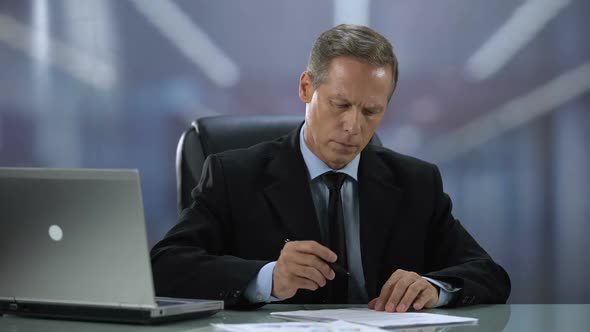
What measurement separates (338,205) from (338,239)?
0.09 m

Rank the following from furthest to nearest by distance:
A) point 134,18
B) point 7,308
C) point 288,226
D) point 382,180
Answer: point 134,18 < point 382,180 < point 288,226 < point 7,308

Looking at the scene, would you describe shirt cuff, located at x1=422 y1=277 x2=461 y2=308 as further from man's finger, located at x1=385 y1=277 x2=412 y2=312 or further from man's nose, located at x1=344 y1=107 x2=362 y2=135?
man's nose, located at x1=344 y1=107 x2=362 y2=135

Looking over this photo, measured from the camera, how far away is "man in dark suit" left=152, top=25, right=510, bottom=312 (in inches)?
85.1

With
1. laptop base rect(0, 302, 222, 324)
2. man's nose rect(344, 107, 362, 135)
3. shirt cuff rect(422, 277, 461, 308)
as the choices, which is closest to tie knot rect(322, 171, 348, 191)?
man's nose rect(344, 107, 362, 135)

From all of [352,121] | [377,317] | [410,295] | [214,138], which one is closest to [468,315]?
[410,295]

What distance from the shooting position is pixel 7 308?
168 centimetres

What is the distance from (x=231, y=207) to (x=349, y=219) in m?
0.31

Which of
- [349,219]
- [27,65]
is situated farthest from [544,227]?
[27,65]

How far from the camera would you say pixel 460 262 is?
2260 mm

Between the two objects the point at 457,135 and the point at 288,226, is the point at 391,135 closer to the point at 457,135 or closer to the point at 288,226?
the point at 457,135

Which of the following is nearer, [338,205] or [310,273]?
[310,273]

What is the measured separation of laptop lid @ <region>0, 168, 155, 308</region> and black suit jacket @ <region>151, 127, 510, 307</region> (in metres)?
0.47

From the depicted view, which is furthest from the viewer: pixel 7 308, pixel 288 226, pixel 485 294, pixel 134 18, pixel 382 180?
pixel 134 18

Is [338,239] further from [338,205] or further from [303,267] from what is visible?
[303,267]
